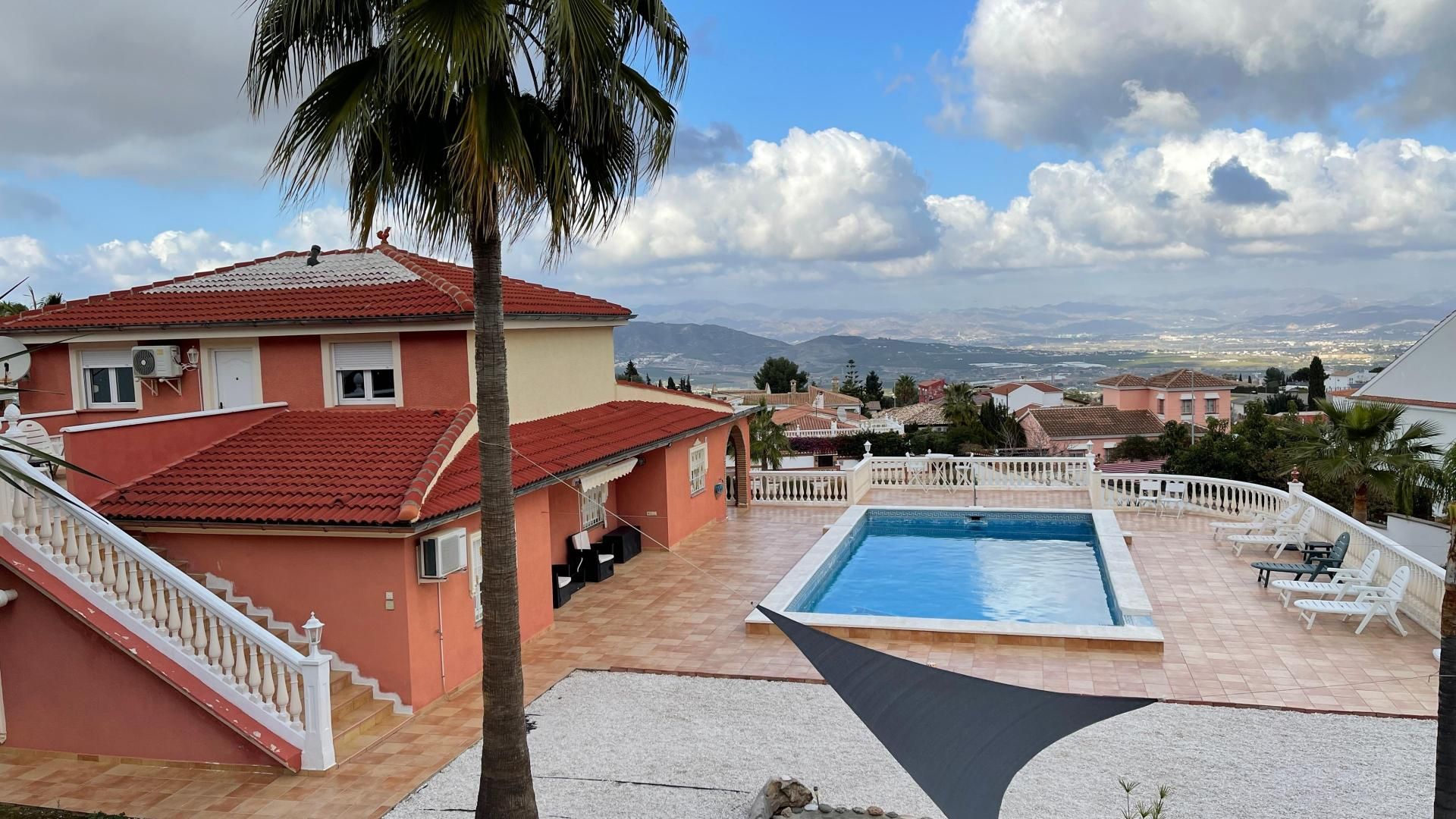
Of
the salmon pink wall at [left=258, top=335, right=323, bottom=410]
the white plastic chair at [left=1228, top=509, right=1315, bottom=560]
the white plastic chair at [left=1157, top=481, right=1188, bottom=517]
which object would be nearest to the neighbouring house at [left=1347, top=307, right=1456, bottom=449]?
the white plastic chair at [left=1157, top=481, right=1188, bottom=517]

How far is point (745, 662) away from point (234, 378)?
9.87 m

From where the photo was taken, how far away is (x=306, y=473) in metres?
12.7

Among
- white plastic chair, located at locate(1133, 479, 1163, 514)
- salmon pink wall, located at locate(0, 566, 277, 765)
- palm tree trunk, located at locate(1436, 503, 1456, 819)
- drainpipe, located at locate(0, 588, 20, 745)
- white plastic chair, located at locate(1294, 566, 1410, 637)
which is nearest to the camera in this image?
palm tree trunk, located at locate(1436, 503, 1456, 819)

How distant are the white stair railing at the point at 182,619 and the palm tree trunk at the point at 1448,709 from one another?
962cm

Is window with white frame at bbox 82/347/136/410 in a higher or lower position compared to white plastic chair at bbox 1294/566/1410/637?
higher

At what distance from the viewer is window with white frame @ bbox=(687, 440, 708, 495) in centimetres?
2332

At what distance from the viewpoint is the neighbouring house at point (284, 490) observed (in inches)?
417

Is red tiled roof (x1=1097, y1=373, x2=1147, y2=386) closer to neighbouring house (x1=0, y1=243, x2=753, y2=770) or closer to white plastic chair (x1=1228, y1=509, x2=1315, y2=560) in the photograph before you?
white plastic chair (x1=1228, y1=509, x2=1315, y2=560)

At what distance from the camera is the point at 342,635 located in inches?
463

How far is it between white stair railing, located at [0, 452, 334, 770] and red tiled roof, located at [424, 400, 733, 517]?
2.26 meters

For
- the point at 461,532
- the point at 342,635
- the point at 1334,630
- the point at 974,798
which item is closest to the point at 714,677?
the point at 461,532

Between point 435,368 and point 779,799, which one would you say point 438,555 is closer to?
point 435,368

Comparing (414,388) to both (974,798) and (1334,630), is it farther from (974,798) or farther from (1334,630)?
(1334,630)

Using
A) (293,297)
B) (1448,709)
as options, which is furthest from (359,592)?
(1448,709)
